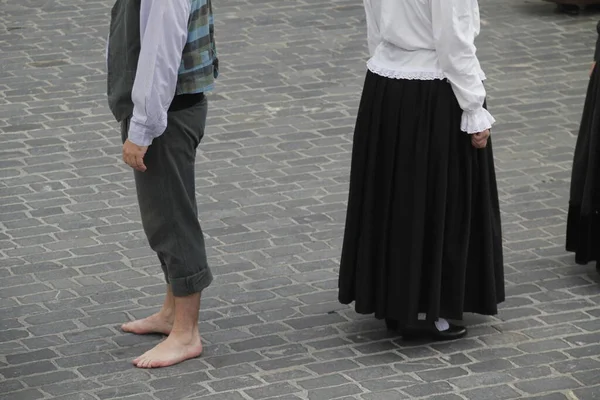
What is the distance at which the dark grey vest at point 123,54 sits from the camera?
16.3ft

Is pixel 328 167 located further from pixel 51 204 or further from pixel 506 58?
pixel 506 58

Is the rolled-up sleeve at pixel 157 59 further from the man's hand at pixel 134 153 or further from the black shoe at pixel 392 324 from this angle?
the black shoe at pixel 392 324

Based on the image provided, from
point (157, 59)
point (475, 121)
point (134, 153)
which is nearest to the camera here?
point (157, 59)

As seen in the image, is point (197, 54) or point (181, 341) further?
point (181, 341)

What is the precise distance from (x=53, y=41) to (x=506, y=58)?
357 centimetres

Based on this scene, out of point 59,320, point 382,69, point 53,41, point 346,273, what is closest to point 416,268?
point 346,273

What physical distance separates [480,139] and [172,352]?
1.53 m

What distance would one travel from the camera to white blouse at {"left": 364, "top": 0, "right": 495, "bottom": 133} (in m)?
5.11

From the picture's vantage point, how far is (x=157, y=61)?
4.86 meters

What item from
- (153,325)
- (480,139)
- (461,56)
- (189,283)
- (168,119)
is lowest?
(153,325)

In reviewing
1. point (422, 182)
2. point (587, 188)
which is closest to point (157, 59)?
point (422, 182)

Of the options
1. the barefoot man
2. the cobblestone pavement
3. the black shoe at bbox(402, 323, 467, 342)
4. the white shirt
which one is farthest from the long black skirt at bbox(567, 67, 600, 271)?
the white shirt

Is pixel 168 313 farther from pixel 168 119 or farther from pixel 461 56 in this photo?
pixel 461 56

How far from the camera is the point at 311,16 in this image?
36.3 ft
